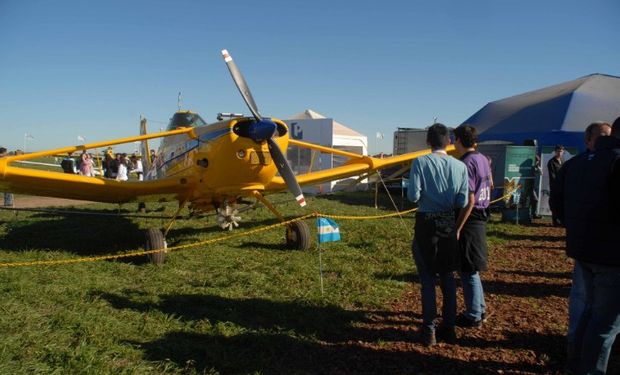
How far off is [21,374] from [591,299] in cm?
403

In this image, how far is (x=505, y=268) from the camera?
614cm

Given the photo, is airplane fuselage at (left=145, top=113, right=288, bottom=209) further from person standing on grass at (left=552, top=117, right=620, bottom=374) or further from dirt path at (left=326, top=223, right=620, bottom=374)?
person standing on grass at (left=552, top=117, right=620, bottom=374)

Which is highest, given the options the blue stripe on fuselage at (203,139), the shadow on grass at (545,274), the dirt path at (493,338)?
the blue stripe on fuselage at (203,139)

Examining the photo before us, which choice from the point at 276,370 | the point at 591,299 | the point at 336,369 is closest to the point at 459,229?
the point at 591,299

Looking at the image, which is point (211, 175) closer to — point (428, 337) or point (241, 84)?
point (241, 84)

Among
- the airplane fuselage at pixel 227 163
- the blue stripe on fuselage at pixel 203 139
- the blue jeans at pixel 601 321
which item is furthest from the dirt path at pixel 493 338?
the blue stripe on fuselage at pixel 203 139

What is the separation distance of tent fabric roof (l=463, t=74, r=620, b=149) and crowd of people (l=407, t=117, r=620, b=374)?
12.4 m

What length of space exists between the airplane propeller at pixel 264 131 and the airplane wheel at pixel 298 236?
1.22 metres

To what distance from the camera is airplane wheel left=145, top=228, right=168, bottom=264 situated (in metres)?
6.18

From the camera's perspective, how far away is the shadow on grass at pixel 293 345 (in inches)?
125

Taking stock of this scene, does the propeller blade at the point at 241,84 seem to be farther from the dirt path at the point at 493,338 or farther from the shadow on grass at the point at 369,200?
the shadow on grass at the point at 369,200

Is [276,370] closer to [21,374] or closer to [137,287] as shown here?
[21,374]

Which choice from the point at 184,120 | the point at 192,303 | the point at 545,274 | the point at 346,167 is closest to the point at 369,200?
the point at 346,167

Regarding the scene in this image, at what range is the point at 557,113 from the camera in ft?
48.8
